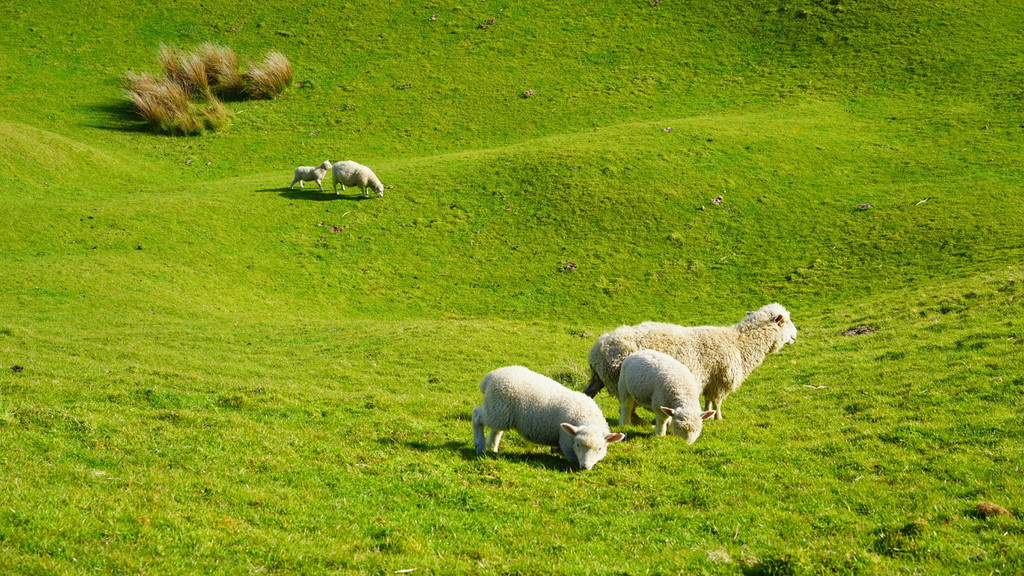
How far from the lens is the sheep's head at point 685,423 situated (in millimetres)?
12211

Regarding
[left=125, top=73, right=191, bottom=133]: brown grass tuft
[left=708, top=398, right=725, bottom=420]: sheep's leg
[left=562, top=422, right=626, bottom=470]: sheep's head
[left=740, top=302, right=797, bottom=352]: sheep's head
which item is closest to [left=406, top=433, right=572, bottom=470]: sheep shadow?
[left=562, top=422, right=626, bottom=470]: sheep's head

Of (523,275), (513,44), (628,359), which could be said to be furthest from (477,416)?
(513,44)

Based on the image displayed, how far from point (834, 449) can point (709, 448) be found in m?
2.01

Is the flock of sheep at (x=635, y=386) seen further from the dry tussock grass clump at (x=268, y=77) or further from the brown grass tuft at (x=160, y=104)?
the dry tussock grass clump at (x=268, y=77)

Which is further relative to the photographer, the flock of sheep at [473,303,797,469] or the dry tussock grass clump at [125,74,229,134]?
the dry tussock grass clump at [125,74,229,134]

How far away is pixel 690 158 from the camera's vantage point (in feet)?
128

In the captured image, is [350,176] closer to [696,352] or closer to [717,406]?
[696,352]

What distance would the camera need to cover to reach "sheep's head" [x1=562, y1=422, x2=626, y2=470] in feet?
35.2

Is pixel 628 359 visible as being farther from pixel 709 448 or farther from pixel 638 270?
pixel 638 270

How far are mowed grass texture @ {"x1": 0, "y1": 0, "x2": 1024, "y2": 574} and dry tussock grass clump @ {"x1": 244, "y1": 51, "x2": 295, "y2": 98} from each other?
5.37 feet

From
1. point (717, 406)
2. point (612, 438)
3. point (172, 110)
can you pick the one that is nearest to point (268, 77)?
point (172, 110)

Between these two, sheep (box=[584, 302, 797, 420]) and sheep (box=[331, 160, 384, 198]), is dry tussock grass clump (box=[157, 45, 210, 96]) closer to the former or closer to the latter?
sheep (box=[331, 160, 384, 198])

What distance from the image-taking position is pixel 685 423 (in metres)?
12.2

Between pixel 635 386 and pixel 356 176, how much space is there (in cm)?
2722
